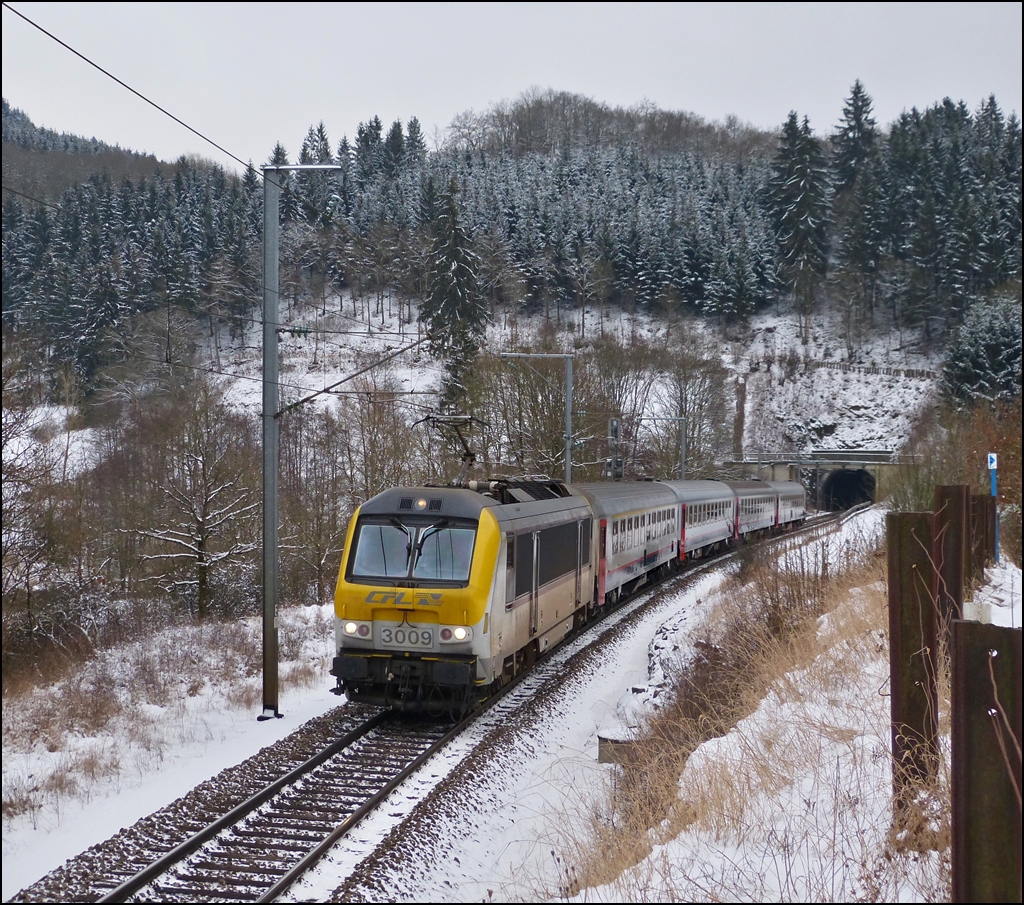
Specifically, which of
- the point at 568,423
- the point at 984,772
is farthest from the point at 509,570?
the point at 568,423

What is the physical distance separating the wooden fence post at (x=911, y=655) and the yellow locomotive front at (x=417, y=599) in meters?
5.91

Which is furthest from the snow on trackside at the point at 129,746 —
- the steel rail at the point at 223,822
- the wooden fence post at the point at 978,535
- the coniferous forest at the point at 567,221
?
the wooden fence post at the point at 978,535

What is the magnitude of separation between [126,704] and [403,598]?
3984mm

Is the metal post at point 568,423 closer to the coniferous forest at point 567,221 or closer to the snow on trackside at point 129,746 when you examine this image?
the coniferous forest at point 567,221

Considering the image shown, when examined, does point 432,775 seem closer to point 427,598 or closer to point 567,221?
point 427,598

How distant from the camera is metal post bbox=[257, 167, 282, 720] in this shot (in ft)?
39.0

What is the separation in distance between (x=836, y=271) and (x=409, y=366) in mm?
43338

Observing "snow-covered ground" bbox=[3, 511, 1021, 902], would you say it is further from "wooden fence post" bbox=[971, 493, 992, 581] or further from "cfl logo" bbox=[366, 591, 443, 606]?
"cfl logo" bbox=[366, 591, 443, 606]

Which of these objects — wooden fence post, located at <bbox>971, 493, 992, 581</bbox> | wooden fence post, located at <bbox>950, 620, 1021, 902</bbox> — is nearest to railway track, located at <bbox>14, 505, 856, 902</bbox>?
wooden fence post, located at <bbox>950, 620, 1021, 902</bbox>

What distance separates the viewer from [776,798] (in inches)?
249

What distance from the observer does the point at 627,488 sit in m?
21.6

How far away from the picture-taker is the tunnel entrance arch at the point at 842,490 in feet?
235

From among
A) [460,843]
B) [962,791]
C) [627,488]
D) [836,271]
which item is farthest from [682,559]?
[836,271]

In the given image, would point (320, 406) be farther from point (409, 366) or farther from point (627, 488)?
point (627, 488)
